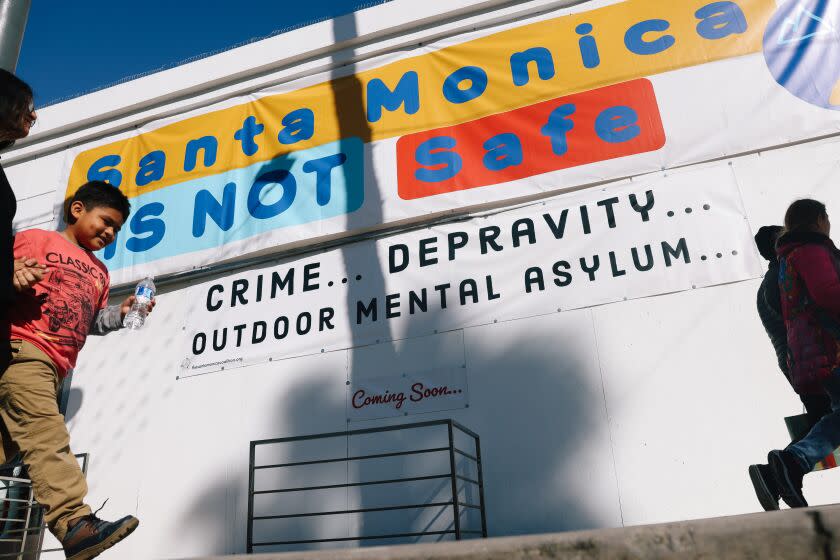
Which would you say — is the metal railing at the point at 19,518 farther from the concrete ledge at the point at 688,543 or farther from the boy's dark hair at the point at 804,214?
the boy's dark hair at the point at 804,214

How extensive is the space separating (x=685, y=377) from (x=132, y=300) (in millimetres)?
2504

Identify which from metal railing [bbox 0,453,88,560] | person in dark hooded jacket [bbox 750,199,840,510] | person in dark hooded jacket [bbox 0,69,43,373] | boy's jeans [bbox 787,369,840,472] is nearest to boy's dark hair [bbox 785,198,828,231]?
person in dark hooded jacket [bbox 750,199,840,510]

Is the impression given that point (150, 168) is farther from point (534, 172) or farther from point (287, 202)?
point (534, 172)

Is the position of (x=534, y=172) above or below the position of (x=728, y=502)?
above

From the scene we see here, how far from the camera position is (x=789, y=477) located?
2717 mm

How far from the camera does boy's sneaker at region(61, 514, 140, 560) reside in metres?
1.68

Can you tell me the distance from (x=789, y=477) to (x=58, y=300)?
9.68 feet

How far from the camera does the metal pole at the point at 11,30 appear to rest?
231 centimetres

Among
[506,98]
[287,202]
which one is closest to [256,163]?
[287,202]

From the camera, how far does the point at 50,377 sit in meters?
1.93

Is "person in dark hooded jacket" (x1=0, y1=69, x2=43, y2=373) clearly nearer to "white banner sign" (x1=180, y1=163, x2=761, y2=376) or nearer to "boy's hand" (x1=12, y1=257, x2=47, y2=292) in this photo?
"boy's hand" (x1=12, y1=257, x2=47, y2=292)

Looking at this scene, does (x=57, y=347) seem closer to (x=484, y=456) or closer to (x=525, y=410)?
(x=484, y=456)

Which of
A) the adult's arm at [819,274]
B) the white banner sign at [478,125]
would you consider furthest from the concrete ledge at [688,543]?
the white banner sign at [478,125]

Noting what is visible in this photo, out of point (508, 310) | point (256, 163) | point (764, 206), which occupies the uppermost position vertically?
point (256, 163)
